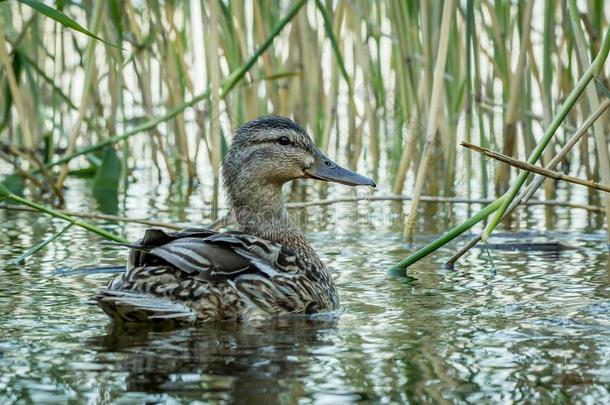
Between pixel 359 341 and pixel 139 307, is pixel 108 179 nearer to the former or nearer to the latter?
pixel 139 307

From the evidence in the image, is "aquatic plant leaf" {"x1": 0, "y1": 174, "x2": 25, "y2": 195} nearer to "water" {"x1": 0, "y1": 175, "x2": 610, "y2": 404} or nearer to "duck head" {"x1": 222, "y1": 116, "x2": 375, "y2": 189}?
"water" {"x1": 0, "y1": 175, "x2": 610, "y2": 404}

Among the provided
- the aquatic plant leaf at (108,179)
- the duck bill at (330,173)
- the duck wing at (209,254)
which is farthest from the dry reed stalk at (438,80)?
the aquatic plant leaf at (108,179)

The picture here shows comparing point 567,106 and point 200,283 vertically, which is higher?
point 567,106

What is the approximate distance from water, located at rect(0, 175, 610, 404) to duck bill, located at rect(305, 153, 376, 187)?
49 centimetres

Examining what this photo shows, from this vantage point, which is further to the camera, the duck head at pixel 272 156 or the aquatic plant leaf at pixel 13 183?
the aquatic plant leaf at pixel 13 183

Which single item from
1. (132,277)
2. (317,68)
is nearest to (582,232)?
(317,68)

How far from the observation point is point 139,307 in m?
4.67

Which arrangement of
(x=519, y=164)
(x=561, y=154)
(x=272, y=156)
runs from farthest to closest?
(x=272, y=156)
(x=561, y=154)
(x=519, y=164)

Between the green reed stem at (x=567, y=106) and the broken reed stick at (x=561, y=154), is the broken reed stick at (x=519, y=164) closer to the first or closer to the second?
the green reed stem at (x=567, y=106)

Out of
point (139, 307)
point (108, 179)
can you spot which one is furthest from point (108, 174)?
point (139, 307)

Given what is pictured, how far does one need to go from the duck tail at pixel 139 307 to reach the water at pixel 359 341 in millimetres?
66

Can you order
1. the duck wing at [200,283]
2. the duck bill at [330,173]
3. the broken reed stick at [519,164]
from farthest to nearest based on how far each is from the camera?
the duck bill at [330,173] → the duck wing at [200,283] → the broken reed stick at [519,164]

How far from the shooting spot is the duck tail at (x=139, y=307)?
4.65 metres

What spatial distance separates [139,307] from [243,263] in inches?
21.7
